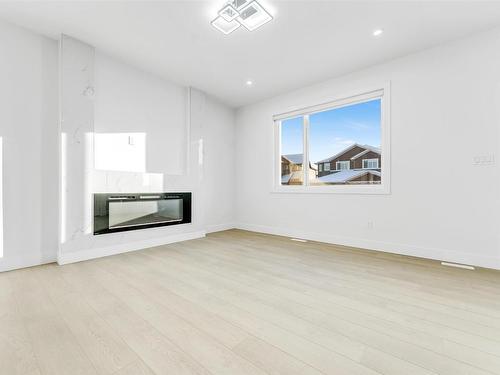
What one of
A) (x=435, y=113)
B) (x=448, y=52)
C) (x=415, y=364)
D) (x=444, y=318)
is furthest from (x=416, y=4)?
(x=415, y=364)

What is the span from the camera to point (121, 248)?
10.8 ft

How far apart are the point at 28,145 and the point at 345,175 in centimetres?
444

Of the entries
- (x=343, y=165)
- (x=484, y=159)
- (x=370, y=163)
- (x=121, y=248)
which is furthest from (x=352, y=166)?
(x=121, y=248)

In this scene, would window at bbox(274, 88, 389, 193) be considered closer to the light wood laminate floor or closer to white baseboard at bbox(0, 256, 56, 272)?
the light wood laminate floor

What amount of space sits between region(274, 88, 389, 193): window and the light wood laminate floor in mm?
1491

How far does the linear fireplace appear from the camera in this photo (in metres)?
3.12

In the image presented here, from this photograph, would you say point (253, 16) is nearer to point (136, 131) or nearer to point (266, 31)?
point (266, 31)

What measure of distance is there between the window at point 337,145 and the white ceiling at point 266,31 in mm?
672

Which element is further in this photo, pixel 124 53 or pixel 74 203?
pixel 124 53

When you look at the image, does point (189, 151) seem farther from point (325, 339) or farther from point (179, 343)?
point (325, 339)

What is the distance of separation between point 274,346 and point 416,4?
10.8ft

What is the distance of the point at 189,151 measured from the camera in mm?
4242

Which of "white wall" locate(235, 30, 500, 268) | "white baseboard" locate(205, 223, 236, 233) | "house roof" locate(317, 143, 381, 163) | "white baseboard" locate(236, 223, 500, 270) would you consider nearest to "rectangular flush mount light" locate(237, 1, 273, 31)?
"white wall" locate(235, 30, 500, 268)

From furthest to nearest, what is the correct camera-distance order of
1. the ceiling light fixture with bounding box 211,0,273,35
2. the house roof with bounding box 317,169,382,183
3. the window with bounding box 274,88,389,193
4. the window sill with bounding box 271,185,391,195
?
the house roof with bounding box 317,169,382,183, the window with bounding box 274,88,389,193, the window sill with bounding box 271,185,391,195, the ceiling light fixture with bounding box 211,0,273,35
